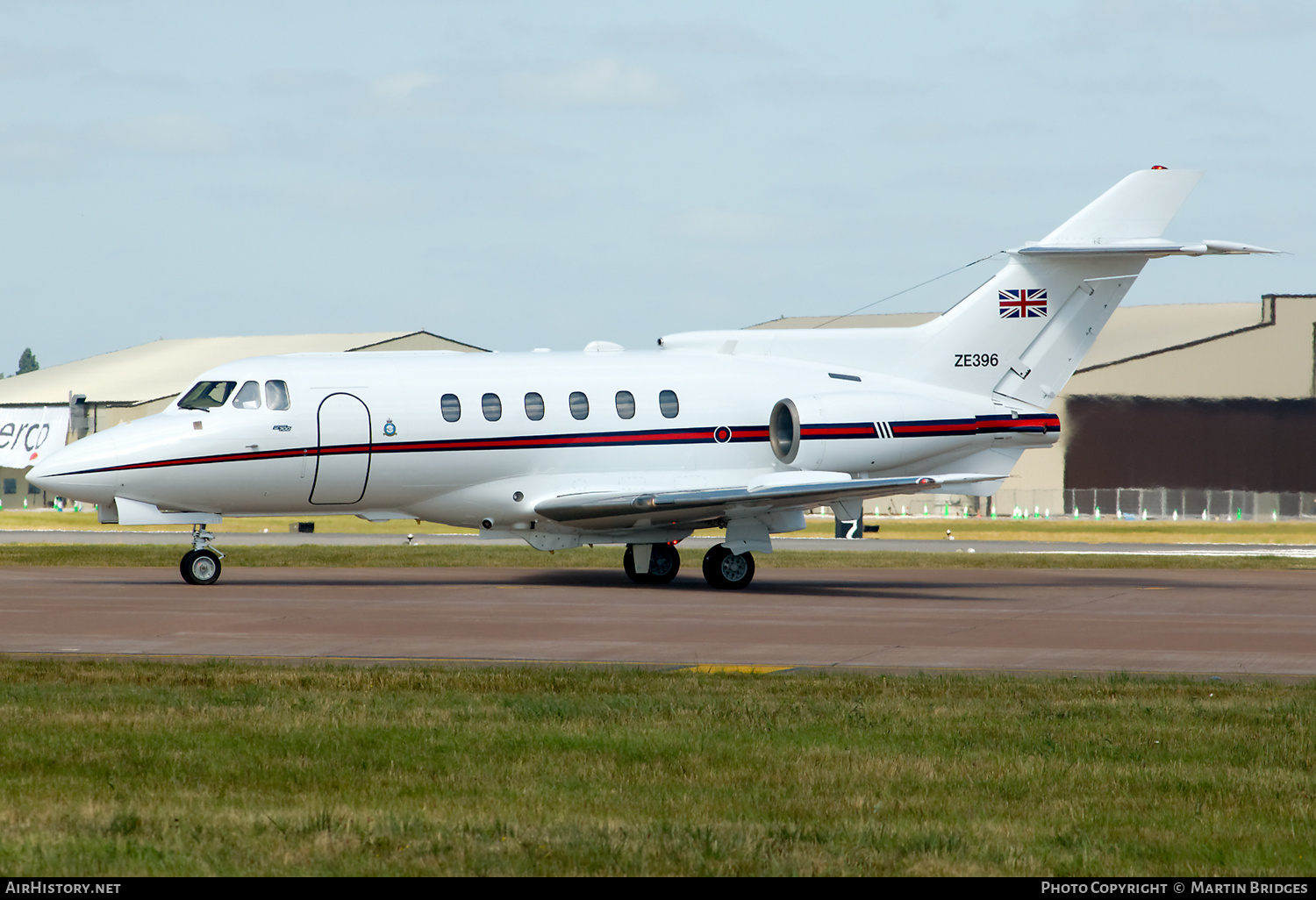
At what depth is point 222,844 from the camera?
6863 mm

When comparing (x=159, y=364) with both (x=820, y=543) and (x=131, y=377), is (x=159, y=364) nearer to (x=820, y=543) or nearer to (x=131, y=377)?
(x=131, y=377)

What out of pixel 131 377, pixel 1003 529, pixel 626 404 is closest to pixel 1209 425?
pixel 1003 529

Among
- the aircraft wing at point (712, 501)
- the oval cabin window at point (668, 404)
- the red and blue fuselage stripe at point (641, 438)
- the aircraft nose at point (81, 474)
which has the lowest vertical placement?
the aircraft wing at point (712, 501)

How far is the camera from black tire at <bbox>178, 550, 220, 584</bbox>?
23.8 m

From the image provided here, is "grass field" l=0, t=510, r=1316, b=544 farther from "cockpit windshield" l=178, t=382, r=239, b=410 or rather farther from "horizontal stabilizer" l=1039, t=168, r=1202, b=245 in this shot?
"cockpit windshield" l=178, t=382, r=239, b=410

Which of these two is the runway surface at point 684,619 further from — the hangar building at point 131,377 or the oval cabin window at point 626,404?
the hangar building at point 131,377

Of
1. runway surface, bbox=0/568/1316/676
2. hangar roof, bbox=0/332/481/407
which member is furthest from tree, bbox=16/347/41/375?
runway surface, bbox=0/568/1316/676

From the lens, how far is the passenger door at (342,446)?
77.4 ft

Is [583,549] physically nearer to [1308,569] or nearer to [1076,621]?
[1308,569]

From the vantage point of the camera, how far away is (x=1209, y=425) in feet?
209

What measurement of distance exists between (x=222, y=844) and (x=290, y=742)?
266 centimetres

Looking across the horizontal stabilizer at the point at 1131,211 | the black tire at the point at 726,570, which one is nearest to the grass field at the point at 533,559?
the black tire at the point at 726,570

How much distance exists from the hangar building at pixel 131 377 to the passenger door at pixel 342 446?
48.6 metres

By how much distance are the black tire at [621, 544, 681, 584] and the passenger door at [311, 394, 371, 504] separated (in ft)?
17.0
